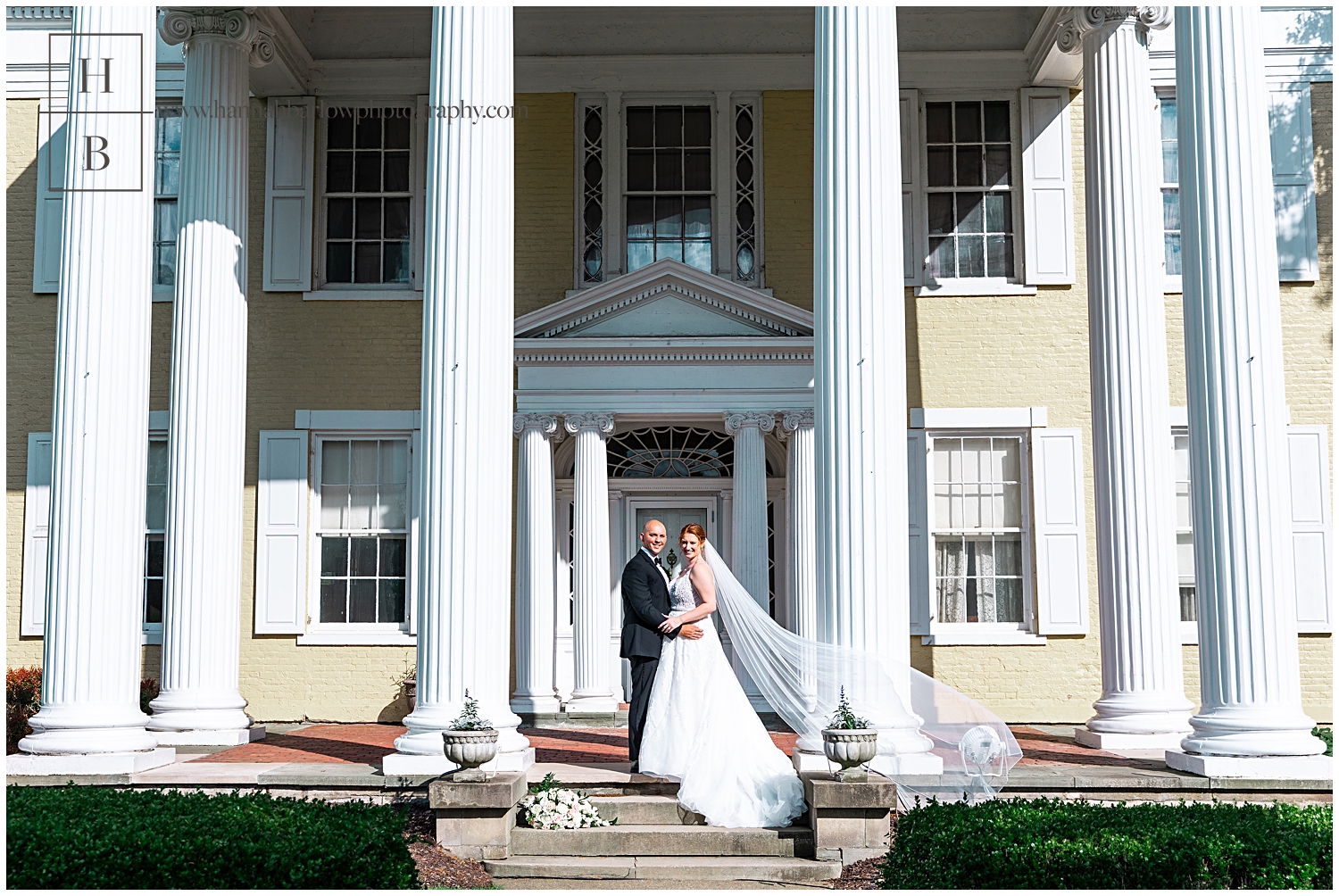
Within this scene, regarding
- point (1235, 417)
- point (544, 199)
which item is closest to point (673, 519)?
point (544, 199)

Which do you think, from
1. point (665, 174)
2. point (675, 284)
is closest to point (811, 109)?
point (665, 174)

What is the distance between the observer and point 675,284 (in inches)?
531

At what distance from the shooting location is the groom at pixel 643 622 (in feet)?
28.4

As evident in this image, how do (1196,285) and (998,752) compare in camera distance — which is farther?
(1196,285)

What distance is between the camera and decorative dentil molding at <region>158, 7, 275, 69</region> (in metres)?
11.9

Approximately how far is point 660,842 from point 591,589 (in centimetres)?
553

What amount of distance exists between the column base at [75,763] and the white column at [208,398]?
203cm

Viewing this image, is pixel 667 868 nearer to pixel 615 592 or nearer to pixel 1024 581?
pixel 615 592

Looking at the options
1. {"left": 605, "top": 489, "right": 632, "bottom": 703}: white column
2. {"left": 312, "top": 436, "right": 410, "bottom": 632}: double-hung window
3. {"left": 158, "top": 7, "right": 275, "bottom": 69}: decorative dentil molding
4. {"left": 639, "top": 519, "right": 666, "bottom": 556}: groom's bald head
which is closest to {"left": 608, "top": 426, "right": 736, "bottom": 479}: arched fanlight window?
{"left": 605, "top": 489, "right": 632, "bottom": 703}: white column

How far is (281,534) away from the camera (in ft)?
46.3

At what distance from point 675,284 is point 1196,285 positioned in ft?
19.7

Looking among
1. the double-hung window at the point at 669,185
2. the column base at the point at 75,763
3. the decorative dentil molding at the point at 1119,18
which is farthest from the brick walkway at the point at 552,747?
the decorative dentil molding at the point at 1119,18

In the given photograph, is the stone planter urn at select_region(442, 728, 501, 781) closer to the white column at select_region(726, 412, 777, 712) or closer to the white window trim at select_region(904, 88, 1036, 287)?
the white column at select_region(726, 412, 777, 712)

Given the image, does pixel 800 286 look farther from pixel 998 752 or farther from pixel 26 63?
pixel 26 63
